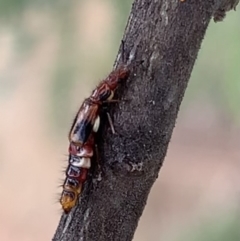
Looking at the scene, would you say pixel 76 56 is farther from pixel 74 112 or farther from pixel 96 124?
pixel 96 124

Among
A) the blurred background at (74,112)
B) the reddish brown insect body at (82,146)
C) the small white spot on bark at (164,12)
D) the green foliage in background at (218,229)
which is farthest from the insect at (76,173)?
the green foliage in background at (218,229)

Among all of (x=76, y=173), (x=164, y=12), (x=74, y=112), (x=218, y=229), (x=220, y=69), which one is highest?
(x=220, y=69)

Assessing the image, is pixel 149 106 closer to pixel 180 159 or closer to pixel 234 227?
pixel 234 227

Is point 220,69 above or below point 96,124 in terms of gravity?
above

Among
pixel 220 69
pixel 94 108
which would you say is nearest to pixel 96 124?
pixel 94 108

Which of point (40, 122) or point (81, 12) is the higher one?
point (81, 12)

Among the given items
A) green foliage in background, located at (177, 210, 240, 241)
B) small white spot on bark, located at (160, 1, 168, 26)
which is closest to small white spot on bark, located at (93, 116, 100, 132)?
small white spot on bark, located at (160, 1, 168, 26)

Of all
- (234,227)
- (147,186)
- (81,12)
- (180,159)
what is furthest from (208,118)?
(147,186)
